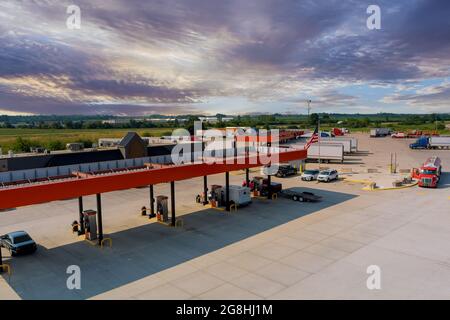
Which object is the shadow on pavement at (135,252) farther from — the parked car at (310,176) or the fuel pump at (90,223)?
the parked car at (310,176)

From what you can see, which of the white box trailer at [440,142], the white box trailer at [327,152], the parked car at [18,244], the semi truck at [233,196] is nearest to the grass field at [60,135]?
the white box trailer at [440,142]

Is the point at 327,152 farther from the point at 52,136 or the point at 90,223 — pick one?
the point at 52,136

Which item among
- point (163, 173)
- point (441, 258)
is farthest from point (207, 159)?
point (441, 258)

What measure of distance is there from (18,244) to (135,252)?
23.7 ft

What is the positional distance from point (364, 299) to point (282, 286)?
12.1 ft

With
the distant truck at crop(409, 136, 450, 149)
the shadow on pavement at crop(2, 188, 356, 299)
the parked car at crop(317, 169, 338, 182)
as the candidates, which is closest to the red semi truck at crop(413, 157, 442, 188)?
the parked car at crop(317, 169, 338, 182)

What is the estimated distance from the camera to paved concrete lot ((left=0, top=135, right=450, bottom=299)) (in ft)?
54.7

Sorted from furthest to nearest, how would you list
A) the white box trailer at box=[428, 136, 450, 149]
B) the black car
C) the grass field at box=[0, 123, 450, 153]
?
the grass field at box=[0, 123, 450, 153] → the white box trailer at box=[428, 136, 450, 149] → the black car

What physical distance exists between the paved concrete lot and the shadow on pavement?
0.06 metres

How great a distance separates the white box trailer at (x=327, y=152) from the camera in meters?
58.0

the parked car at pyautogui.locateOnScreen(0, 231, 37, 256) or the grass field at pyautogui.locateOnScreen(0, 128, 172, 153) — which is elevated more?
the grass field at pyautogui.locateOnScreen(0, 128, 172, 153)

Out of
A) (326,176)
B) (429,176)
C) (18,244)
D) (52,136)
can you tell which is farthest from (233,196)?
(52,136)

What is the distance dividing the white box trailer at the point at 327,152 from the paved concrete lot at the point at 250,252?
77.2 ft

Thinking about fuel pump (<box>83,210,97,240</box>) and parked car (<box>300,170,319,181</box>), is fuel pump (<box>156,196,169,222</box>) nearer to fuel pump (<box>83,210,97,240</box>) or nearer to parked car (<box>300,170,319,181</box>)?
fuel pump (<box>83,210,97,240</box>)
